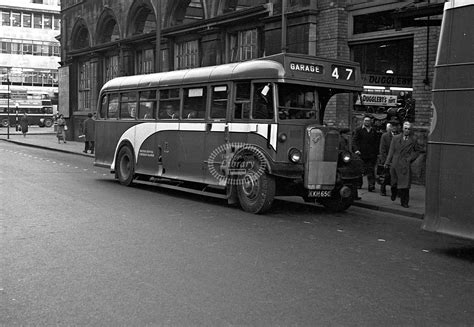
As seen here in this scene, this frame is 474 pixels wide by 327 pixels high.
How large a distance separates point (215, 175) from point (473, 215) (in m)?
5.86

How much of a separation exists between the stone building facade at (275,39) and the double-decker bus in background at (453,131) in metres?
3.12

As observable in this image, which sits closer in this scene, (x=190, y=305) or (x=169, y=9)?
(x=190, y=305)

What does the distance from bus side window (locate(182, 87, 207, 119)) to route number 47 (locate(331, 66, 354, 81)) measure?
280 centimetres

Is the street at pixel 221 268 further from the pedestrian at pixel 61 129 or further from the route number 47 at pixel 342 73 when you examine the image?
the pedestrian at pixel 61 129

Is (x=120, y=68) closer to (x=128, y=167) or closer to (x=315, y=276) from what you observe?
(x=128, y=167)

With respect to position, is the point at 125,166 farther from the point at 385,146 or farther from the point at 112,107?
the point at 385,146

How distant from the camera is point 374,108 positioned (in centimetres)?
1697

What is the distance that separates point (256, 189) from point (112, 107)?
22.6 feet

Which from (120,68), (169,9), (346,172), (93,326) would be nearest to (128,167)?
(346,172)

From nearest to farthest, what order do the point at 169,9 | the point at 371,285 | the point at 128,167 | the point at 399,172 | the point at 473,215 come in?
the point at 371,285
the point at 473,215
the point at 399,172
the point at 128,167
the point at 169,9

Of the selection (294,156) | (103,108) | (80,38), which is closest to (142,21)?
(80,38)

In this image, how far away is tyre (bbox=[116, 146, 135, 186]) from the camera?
48.5ft

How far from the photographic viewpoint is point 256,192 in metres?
10.6

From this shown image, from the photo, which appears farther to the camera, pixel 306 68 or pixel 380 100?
pixel 380 100
